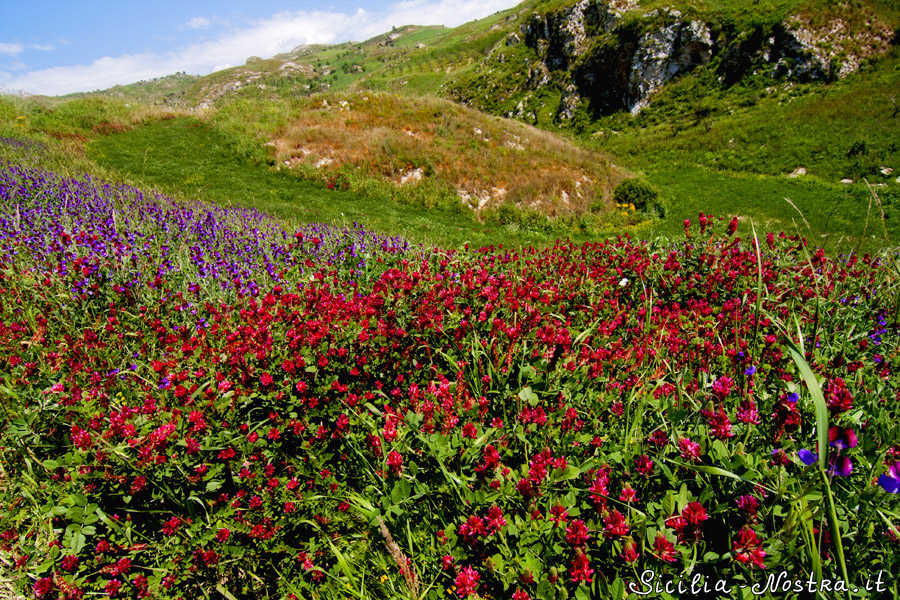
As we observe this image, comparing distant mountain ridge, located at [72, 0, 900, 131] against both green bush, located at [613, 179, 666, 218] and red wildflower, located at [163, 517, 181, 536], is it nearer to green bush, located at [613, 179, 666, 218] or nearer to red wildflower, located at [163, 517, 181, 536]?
green bush, located at [613, 179, 666, 218]

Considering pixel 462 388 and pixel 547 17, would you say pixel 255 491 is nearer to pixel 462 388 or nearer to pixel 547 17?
pixel 462 388

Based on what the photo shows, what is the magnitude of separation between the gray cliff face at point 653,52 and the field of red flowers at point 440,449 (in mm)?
42867

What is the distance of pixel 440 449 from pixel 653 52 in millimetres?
52915

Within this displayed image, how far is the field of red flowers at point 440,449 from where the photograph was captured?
149cm

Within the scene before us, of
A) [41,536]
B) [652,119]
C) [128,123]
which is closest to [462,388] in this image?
[41,536]

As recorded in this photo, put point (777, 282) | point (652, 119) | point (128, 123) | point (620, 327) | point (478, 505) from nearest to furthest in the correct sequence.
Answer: point (478, 505), point (620, 327), point (777, 282), point (128, 123), point (652, 119)

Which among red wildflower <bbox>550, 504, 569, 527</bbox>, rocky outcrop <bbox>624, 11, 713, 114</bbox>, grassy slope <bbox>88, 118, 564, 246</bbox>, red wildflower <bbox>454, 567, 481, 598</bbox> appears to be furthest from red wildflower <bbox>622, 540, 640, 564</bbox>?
rocky outcrop <bbox>624, 11, 713, 114</bbox>

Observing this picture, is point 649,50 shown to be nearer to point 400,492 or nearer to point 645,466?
point 645,466

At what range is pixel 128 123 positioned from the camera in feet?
68.9

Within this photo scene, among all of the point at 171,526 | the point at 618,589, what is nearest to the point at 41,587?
the point at 171,526

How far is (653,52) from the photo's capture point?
41.3 m

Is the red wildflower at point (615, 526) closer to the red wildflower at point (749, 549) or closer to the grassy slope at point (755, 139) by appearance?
the red wildflower at point (749, 549)

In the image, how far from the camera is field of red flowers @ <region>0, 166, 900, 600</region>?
1.49 metres

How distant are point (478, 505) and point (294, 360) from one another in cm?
145
